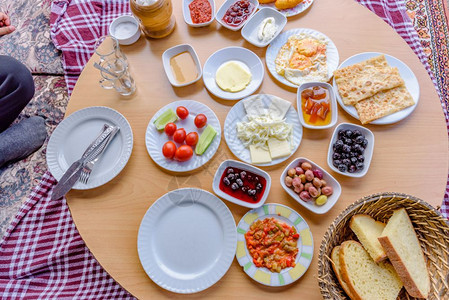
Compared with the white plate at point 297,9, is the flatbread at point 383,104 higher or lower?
lower

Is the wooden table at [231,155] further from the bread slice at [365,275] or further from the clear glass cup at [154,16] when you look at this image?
the bread slice at [365,275]

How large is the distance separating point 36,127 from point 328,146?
6.33 ft

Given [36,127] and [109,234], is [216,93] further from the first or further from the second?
[36,127]

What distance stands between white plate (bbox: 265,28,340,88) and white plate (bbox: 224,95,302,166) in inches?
6.9

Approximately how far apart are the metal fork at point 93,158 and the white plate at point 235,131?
59 centimetres

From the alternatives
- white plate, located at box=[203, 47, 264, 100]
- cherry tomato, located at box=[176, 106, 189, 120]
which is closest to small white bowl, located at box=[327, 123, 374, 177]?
white plate, located at box=[203, 47, 264, 100]

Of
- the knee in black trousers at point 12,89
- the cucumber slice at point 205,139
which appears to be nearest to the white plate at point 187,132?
the cucumber slice at point 205,139

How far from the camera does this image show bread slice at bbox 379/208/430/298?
1213 millimetres

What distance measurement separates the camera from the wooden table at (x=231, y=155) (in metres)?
1.45

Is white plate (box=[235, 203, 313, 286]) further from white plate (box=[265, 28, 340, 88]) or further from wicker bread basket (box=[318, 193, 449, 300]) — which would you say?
white plate (box=[265, 28, 340, 88])

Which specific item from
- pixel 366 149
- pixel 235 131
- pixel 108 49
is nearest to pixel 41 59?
pixel 108 49

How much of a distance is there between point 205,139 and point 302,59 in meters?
0.73

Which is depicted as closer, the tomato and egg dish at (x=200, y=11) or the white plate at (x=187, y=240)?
the white plate at (x=187, y=240)

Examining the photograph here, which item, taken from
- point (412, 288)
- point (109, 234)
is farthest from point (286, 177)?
point (109, 234)
